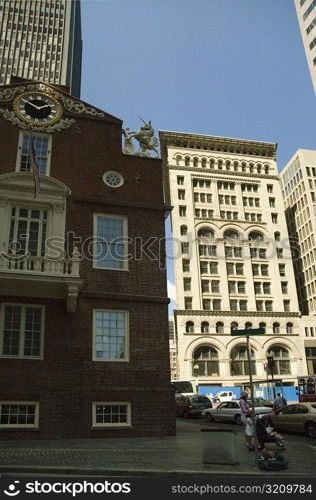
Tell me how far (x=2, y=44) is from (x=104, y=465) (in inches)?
4293

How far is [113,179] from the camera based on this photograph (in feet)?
70.2

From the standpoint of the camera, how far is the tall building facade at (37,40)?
97.9m

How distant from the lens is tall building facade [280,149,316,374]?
87188mm

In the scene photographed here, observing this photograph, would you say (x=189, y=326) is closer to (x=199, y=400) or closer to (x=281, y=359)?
(x=281, y=359)

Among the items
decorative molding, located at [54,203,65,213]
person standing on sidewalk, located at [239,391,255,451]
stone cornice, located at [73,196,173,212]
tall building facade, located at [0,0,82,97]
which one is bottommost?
person standing on sidewalk, located at [239,391,255,451]

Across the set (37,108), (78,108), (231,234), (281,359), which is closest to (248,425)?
(78,108)

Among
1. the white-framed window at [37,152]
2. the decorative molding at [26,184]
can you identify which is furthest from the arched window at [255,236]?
the decorative molding at [26,184]

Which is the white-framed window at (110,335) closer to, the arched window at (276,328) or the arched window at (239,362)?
the arched window at (239,362)

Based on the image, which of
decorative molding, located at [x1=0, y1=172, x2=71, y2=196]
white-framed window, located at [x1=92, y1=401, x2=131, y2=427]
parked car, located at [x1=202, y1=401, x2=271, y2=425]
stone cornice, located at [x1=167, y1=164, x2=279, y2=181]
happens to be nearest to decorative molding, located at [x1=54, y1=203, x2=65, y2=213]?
decorative molding, located at [x1=0, y1=172, x2=71, y2=196]

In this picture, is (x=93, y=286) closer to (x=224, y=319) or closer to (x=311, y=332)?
(x=224, y=319)

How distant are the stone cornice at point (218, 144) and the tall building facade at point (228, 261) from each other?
0.19 meters

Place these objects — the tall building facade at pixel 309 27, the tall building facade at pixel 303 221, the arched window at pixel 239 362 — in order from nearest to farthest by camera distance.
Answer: the arched window at pixel 239 362 → the tall building facade at pixel 309 27 → the tall building facade at pixel 303 221

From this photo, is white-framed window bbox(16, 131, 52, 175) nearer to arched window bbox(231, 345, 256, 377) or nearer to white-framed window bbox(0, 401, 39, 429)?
white-framed window bbox(0, 401, 39, 429)
